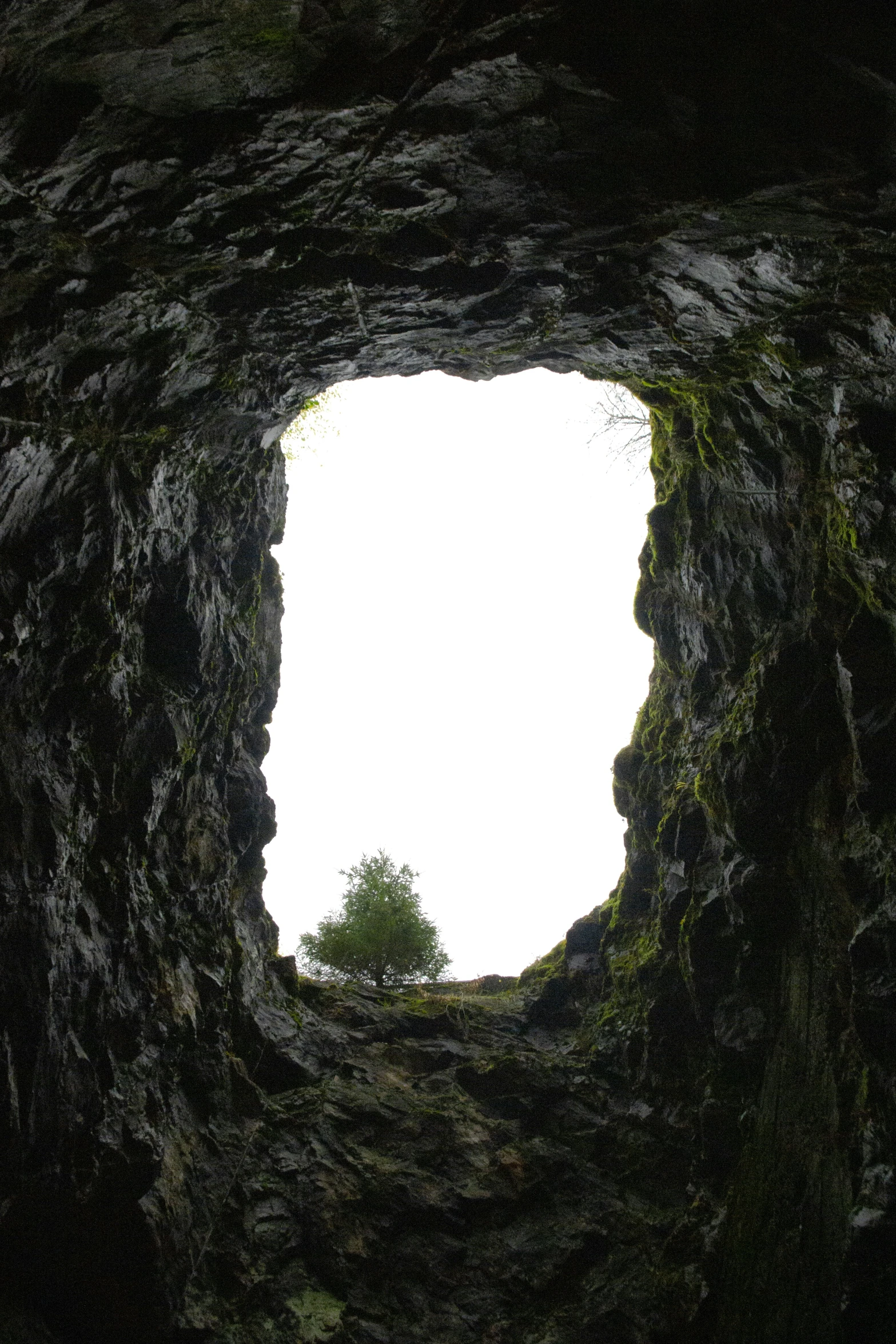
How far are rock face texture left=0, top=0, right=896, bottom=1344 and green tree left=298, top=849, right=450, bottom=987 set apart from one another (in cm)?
373

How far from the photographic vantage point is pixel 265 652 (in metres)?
14.6

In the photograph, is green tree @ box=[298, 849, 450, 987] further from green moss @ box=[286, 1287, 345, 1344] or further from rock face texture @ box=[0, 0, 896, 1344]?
green moss @ box=[286, 1287, 345, 1344]

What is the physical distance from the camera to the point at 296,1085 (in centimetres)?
1262

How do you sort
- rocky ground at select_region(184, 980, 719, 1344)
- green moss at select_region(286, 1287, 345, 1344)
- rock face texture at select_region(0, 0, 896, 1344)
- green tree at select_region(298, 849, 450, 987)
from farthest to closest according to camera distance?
green tree at select_region(298, 849, 450, 987)
rocky ground at select_region(184, 980, 719, 1344)
green moss at select_region(286, 1287, 345, 1344)
rock face texture at select_region(0, 0, 896, 1344)

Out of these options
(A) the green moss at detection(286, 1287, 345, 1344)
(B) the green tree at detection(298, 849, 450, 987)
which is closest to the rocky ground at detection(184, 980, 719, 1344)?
(A) the green moss at detection(286, 1287, 345, 1344)

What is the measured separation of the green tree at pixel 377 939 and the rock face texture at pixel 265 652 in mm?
3733

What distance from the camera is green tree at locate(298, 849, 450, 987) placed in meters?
18.2

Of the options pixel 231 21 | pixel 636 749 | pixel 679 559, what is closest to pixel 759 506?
pixel 679 559

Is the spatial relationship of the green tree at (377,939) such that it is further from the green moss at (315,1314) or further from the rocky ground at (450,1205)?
the green moss at (315,1314)

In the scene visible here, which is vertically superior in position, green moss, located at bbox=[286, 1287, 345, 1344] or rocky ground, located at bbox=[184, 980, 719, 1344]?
rocky ground, located at bbox=[184, 980, 719, 1344]

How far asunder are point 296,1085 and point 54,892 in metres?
5.94

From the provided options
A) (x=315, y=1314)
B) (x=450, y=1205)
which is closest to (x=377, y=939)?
(x=450, y=1205)

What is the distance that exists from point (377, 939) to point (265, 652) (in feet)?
23.9

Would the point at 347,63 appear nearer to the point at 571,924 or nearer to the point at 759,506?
the point at 759,506
